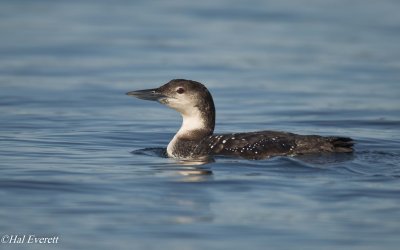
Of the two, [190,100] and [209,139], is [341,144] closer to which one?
[209,139]

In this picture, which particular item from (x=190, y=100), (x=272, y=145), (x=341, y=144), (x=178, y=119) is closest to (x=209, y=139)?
(x=190, y=100)

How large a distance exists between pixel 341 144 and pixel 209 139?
4.82 ft

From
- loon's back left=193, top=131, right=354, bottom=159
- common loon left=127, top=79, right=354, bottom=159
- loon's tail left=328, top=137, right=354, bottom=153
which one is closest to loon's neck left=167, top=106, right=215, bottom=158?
common loon left=127, top=79, right=354, bottom=159

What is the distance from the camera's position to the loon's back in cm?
→ 1109

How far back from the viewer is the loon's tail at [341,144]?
11.1 metres

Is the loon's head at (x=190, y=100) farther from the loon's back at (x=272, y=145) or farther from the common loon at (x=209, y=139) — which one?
the loon's back at (x=272, y=145)

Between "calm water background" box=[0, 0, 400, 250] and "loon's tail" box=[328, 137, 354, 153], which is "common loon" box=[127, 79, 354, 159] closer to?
"loon's tail" box=[328, 137, 354, 153]

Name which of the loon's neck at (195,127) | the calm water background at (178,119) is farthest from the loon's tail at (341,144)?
Result: the loon's neck at (195,127)

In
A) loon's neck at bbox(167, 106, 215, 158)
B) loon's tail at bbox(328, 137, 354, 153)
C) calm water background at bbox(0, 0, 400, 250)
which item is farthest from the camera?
loon's neck at bbox(167, 106, 215, 158)

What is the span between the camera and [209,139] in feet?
38.7

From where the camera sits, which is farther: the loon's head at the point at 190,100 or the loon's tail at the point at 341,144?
the loon's head at the point at 190,100

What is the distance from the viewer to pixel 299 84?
17.5 meters

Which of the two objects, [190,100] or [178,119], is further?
[178,119]

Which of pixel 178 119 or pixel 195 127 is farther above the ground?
pixel 195 127
